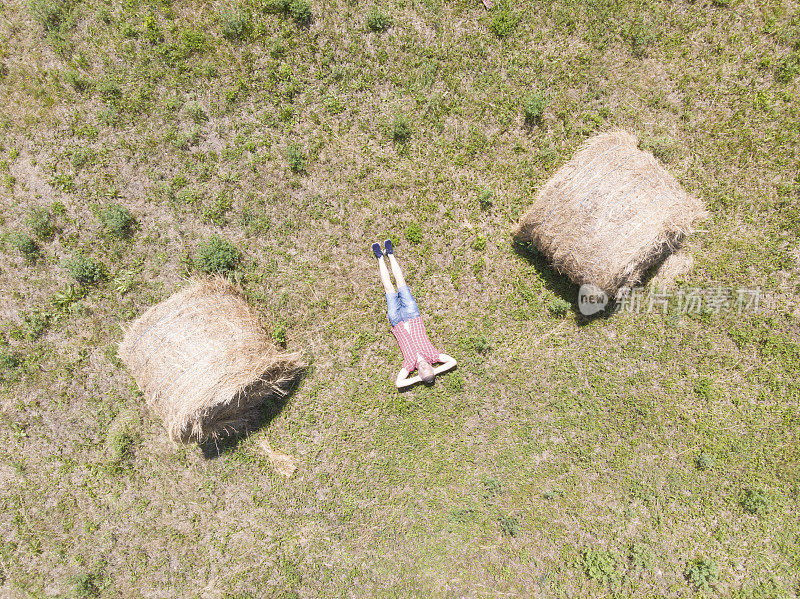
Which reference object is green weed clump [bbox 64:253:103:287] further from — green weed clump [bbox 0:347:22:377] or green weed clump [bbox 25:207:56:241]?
green weed clump [bbox 0:347:22:377]

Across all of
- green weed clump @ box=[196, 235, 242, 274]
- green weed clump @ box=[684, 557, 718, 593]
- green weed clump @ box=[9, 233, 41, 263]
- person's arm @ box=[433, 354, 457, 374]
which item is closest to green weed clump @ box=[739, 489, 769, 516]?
green weed clump @ box=[684, 557, 718, 593]

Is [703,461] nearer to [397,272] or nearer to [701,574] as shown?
[701,574]

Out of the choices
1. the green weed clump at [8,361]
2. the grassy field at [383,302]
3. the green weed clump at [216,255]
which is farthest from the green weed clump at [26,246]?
the green weed clump at [216,255]

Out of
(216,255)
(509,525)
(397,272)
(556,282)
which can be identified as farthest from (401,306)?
(509,525)

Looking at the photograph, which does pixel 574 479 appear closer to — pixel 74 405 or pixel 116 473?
pixel 116 473

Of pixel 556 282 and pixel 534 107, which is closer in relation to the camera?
pixel 534 107

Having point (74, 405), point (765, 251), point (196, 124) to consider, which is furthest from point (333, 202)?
point (765, 251)

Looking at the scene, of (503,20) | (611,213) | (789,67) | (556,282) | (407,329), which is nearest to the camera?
(611,213)
